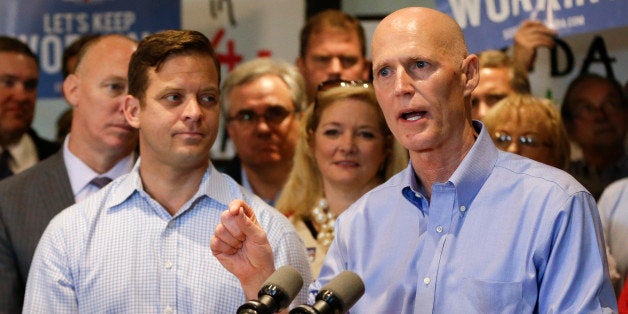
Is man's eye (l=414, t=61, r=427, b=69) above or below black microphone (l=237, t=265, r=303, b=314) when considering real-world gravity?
above

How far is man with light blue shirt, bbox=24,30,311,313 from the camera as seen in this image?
10.3 ft

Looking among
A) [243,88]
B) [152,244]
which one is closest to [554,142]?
[243,88]

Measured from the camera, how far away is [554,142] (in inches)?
166

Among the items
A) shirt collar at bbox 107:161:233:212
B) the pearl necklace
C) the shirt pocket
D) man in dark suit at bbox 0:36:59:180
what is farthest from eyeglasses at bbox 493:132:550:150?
man in dark suit at bbox 0:36:59:180

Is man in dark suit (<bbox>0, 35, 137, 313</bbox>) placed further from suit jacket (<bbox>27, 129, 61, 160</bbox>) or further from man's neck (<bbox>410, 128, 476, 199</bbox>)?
man's neck (<bbox>410, 128, 476, 199</bbox>)

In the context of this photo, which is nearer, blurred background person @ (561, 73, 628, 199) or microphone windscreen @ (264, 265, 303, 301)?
microphone windscreen @ (264, 265, 303, 301)

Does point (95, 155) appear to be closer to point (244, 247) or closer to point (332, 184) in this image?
point (332, 184)

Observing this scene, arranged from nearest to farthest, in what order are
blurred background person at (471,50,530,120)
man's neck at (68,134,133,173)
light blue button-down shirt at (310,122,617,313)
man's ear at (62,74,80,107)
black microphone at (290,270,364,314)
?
black microphone at (290,270,364,314)
light blue button-down shirt at (310,122,617,313)
man's neck at (68,134,133,173)
man's ear at (62,74,80,107)
blurred background person at (471,50,530,120)

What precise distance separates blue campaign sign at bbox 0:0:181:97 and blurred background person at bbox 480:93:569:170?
203cm

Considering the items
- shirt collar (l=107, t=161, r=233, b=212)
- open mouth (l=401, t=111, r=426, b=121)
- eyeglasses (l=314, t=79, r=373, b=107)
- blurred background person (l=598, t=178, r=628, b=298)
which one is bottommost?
blurred background person (l=598, t=178, r=628, b=298)

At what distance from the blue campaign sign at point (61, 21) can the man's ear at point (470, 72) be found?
2958 mm

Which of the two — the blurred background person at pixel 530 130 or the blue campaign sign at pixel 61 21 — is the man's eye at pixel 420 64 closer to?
the blurred background person at pixel 530 130

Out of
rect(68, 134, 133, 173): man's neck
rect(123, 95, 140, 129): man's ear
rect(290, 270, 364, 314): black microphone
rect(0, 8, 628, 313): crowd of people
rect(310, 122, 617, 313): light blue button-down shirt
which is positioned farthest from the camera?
rect(68, 134, 133, 173): man's neck

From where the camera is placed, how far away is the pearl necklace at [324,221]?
398cm
